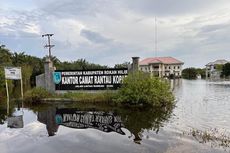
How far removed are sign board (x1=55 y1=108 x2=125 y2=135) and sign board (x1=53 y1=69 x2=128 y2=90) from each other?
570cm

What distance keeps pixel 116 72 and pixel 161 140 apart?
11.5 m

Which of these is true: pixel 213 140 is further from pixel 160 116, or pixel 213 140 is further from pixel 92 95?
pixel 92 95

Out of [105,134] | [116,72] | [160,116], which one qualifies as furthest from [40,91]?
[105,134]

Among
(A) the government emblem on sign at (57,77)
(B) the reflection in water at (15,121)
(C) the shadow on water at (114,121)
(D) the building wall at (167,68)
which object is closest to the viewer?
(C) the shadow on water at (114,121)

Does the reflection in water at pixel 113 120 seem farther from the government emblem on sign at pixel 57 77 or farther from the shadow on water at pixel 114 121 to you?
the government emblem on sign at pixel 57 77

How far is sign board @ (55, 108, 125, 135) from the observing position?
10.6 m

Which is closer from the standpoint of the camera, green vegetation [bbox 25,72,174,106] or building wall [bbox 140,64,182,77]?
green vegetation [bbox 25,72,174,106]

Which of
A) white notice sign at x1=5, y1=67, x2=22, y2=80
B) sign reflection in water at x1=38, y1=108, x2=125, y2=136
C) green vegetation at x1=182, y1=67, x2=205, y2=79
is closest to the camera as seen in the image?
sign reflection in water at x1=38, y1=108, x2=125, y2=136

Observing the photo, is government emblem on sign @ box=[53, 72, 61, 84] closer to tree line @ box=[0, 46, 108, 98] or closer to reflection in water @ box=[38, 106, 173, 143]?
reflection in water @ box=[38, 106, 173, 143]

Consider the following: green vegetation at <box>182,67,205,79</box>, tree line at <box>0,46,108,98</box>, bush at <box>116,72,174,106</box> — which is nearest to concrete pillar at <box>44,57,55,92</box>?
bush at <box>116,72,174,106</box>

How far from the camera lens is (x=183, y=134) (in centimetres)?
916

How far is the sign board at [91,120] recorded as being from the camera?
1064 centimetres

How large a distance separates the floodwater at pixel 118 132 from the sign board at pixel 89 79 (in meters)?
5.77

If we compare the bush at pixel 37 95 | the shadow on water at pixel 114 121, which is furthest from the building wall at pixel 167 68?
the shadow on water at pixel 114 121
